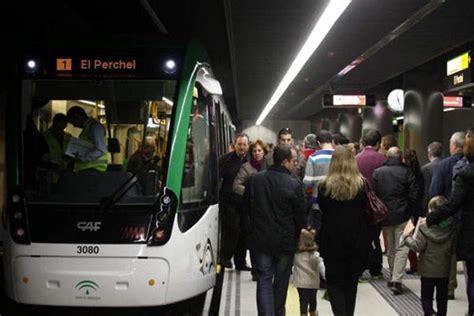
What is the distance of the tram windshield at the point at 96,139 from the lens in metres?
5.90

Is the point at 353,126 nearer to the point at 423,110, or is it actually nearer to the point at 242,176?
the point at 423,110

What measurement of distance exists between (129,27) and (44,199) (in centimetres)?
1018

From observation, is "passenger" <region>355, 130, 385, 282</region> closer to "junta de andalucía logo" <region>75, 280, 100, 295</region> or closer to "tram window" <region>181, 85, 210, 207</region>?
"tram window" <region>181, 85, 210, 207</region>

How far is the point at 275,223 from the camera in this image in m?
5.45

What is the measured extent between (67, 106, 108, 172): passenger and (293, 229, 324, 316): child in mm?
1939

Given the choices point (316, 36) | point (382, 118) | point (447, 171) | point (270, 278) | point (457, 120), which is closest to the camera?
point (270, 278)

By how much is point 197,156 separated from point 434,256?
2382 millimetres

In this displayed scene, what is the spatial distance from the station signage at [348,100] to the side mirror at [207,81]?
13.7m

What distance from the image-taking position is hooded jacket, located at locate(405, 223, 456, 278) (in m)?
5.76

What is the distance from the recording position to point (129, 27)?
15469 mm

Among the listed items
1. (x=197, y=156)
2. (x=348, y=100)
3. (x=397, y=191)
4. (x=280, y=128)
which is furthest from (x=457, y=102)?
(x=280, y=128)

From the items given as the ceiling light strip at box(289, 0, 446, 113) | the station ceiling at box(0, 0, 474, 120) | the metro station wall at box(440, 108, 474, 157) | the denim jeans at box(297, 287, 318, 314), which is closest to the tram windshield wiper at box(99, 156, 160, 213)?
the station ceiling at box(0, 0, 474, 120)

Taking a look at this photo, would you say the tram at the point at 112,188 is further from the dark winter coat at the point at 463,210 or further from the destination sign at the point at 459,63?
the destination sign at the point at 459,63

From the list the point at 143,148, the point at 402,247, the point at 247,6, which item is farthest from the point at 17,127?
the point at 247,6
